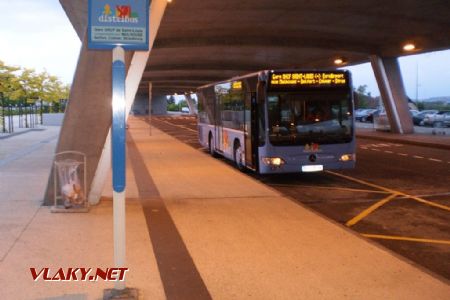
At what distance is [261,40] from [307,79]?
606 inches

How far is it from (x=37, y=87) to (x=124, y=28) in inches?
1493

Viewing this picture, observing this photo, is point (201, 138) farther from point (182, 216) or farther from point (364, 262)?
point (364, 262)

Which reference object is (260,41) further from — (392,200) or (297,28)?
(392,200)

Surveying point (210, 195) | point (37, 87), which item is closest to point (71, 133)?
point (210, 195)

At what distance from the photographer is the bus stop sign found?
206 inches

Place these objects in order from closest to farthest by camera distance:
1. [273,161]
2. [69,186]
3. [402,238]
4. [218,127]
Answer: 1. [402,238]
2. [69,186]
3. [273,161]
4. [218,127]

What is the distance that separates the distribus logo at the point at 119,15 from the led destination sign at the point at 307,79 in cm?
935

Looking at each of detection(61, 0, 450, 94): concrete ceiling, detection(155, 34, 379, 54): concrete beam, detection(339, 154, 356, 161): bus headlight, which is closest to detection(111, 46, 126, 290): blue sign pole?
detection(61, 0, 450, 94): concrete ceiling

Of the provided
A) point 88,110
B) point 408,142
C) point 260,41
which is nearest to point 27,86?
point 260,41

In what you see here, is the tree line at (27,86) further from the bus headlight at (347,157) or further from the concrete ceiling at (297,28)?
the bus headlight at (347,157)

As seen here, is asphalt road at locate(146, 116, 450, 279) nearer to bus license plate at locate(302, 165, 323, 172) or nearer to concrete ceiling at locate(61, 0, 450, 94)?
bus license plate at locate(302, 165, 323, 172)

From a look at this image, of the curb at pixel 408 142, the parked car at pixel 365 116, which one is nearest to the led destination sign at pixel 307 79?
the curb at pixel 408 142

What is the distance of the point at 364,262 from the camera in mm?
6988

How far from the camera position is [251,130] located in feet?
50.6
